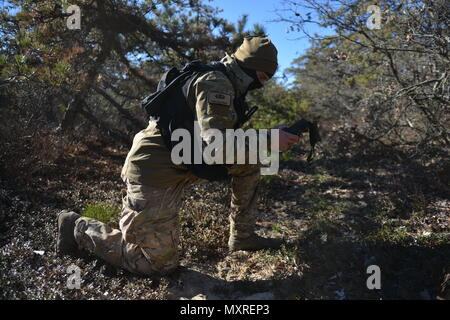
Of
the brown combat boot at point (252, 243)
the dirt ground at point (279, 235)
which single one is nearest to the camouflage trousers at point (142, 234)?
the dirt ground at point (279, 235)

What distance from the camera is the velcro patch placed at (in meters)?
2.88

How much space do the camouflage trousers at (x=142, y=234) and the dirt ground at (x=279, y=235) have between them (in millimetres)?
115

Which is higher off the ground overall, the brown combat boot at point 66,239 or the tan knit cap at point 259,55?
the tan knit cap at point 259,55

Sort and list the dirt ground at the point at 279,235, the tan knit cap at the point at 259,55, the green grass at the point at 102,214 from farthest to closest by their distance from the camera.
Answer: the green grass at the point at 102,214 < the tan knit cap at the point at 259,55 < the dirt ground at the point at 279,235

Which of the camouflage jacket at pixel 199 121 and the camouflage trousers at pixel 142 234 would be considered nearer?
the camouflage jacket at pixel 199 121

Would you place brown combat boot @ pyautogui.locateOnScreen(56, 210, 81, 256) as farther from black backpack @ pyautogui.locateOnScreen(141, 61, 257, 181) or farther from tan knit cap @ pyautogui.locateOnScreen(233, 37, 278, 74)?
tan knit cap @ pyautogui.locateOnScreen(233, 37, 278, 74)

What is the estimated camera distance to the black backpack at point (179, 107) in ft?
10.1

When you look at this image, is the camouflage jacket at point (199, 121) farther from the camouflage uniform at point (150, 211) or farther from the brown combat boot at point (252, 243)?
the brown combat boot at point (252, 243)

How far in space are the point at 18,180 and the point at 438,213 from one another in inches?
187

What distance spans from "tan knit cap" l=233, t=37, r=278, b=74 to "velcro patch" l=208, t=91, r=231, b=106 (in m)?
0.49

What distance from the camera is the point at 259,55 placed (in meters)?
3.24

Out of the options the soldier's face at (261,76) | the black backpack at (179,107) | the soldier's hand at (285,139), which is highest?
the soldier's face at (261,76)

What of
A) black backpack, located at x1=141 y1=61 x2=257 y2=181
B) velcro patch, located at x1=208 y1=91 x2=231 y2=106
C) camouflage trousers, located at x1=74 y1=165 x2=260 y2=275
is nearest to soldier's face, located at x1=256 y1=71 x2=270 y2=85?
black backpack, located at x1=141 y1=61 x2=257 y2=181

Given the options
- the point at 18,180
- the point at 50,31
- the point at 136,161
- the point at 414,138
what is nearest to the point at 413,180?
the point at 414,138
